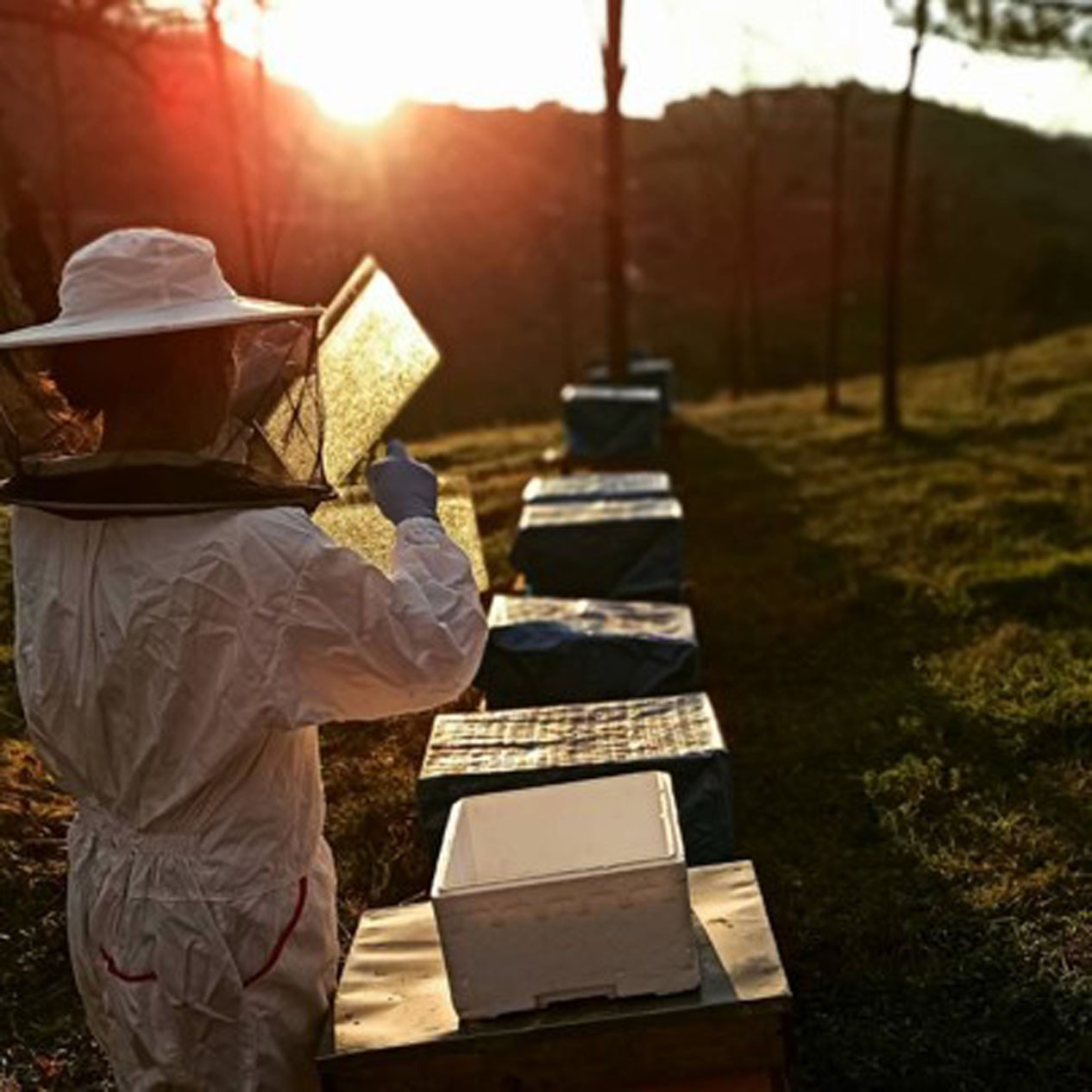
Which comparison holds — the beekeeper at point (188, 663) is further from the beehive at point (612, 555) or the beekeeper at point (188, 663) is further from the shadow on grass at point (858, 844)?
the beehive at point (612, 555)

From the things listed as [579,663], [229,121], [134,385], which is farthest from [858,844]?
[229,121]

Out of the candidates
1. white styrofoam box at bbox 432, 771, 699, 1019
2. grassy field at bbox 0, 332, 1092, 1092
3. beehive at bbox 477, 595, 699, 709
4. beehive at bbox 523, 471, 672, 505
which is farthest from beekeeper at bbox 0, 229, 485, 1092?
beehive at bbox 523, 471, 672, 505

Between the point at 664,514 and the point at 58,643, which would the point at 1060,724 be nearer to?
the point at 664,514

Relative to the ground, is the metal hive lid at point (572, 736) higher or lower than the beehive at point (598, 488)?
higher

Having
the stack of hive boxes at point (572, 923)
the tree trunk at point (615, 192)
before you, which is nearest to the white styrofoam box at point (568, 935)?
the stack of hive boxes at point (572, 923)

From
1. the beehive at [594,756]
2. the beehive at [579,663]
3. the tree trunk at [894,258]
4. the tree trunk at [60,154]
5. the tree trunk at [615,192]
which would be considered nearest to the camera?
the beehive at [594,756]

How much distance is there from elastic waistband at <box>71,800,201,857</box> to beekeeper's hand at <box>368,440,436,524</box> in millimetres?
623

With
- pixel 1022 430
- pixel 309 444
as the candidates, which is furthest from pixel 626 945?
pixel 1022 430

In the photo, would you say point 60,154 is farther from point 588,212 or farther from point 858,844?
point 588,212

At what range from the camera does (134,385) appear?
Result: 2.63 meters

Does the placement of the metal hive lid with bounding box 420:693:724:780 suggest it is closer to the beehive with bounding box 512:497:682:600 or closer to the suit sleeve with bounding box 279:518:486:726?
the suit sleeve with bounding box 279:518:486:726

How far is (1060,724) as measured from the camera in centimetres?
618

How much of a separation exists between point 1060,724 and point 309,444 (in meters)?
3.96

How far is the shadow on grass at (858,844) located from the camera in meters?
3.91
